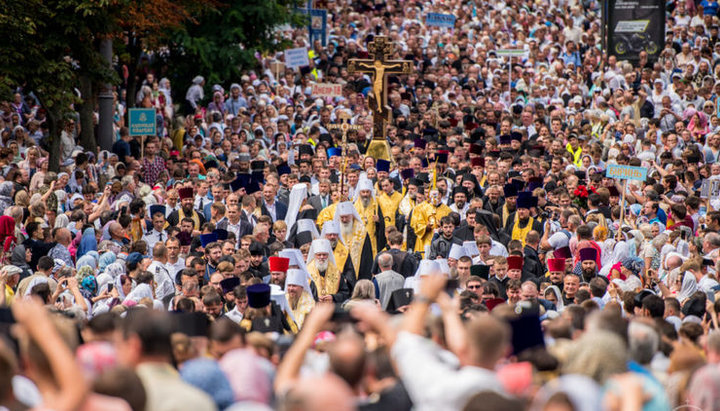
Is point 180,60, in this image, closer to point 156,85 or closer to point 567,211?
point 156,85

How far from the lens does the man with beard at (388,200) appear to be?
1738 centimetres

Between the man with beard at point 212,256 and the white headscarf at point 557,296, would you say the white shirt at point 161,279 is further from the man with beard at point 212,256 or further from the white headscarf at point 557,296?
the white headscarf at point 557,296

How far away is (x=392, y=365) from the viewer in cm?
651

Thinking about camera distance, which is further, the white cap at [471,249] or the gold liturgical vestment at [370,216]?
the gold liturgical vestment at [370,216]

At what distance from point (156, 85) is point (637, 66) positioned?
11.8m

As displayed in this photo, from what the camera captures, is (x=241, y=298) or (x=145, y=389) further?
(x=241, y=298)

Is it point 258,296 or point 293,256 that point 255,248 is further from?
point 258,296

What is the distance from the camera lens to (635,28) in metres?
28.2

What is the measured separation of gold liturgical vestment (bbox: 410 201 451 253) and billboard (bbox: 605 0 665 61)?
13453 millimetres

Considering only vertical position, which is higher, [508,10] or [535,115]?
[508,10]

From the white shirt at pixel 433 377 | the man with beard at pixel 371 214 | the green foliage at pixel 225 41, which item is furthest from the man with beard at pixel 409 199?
the white shirt at pixel 433 377

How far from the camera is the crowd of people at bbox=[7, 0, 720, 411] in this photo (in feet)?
19.0

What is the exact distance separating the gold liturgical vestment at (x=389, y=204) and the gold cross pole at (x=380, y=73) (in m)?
4.76

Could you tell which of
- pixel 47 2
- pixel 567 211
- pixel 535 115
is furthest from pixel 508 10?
pixel 567 211
